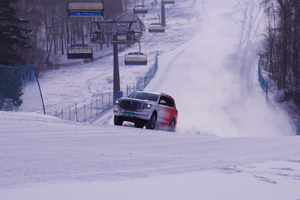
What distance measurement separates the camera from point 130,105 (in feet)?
43.9

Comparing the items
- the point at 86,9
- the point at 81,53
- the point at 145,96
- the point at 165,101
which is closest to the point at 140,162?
the point at 145,96

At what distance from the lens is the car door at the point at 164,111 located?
1416 centimetres

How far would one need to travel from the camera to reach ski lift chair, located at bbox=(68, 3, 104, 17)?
50.5 feet

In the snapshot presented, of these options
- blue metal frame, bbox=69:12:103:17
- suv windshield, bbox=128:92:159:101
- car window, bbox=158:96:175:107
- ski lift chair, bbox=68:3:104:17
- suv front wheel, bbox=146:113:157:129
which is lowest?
suv front wheel, bbox=146:113:157:129

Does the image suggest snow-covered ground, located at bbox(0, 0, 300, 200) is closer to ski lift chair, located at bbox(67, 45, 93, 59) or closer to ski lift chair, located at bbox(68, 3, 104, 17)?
ski lift chair, located at bbox(67, 45, 93, 59)

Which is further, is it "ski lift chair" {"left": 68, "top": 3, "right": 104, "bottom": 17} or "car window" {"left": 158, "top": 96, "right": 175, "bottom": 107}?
"ski lift chair" {"left": 68, "top": 3, "right": 104, "bottom": 17}

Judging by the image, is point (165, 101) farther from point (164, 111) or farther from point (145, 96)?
point (145, 96)

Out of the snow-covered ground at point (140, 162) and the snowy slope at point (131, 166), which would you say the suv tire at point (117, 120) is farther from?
the snowy slope at point (131, 166)

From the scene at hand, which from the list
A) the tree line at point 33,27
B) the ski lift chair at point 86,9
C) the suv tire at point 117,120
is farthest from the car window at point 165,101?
the tree line at point 33,27

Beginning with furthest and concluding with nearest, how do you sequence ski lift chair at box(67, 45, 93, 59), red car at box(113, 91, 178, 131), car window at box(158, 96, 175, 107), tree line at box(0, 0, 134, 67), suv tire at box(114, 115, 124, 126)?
tree line at box(0, 0, 134, 67), ski lift chair at box(67, 45, 93, 59), car window at box(158, 96, 175, 107), suv tire at box(114, 115, 124, 126), red car at box(113, 91, 178, 131)

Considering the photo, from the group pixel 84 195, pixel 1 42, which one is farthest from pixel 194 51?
pixel 84 195

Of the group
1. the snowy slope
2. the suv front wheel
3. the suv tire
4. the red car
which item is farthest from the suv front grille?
the snowy slope

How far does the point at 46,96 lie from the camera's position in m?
38.2

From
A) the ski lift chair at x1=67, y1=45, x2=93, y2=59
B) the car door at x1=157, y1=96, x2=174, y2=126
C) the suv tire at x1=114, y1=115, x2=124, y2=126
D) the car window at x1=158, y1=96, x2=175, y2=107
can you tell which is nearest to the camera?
the suv tire at x1=114, y1=115, x2=124, y2=126
